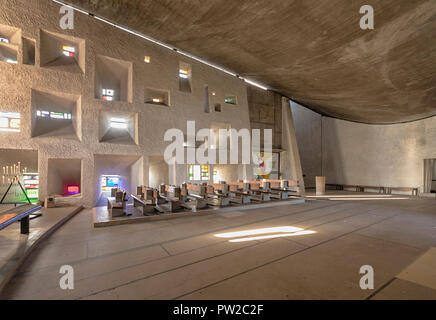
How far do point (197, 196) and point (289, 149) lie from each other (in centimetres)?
938

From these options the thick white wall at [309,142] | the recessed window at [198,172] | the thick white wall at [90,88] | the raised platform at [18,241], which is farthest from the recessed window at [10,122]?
the thick white wall at [309,142]

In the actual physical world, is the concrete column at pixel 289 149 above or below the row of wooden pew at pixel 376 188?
above

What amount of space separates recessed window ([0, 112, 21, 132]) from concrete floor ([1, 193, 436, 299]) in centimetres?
488

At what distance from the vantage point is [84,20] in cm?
817

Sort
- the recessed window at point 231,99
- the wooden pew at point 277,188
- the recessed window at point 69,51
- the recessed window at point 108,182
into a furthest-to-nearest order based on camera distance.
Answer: the recessed window at point 231,99 → the recessed window at point 108,182 → the wooden pew at point 277,188 → the recessed window at point 69,51

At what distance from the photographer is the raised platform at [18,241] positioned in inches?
101

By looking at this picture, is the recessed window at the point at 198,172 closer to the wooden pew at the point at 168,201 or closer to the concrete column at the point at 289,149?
the wooden pew at the point at 168,201

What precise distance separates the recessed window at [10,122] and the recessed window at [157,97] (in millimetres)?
4942

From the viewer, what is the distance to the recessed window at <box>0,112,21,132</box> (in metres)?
6.92

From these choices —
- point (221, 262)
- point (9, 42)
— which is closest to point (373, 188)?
point (221, 262)

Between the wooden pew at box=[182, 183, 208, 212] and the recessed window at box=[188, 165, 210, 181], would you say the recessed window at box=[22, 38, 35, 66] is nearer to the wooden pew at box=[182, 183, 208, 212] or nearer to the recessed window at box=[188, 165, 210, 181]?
the wooden pew at box=[182, 183, 208, 212]

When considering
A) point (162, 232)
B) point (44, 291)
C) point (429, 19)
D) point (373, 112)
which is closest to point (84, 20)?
point (162, 232)

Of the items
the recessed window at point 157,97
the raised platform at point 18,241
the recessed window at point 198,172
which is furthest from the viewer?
the recessed window at point 198,172

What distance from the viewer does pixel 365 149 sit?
14430 mm
